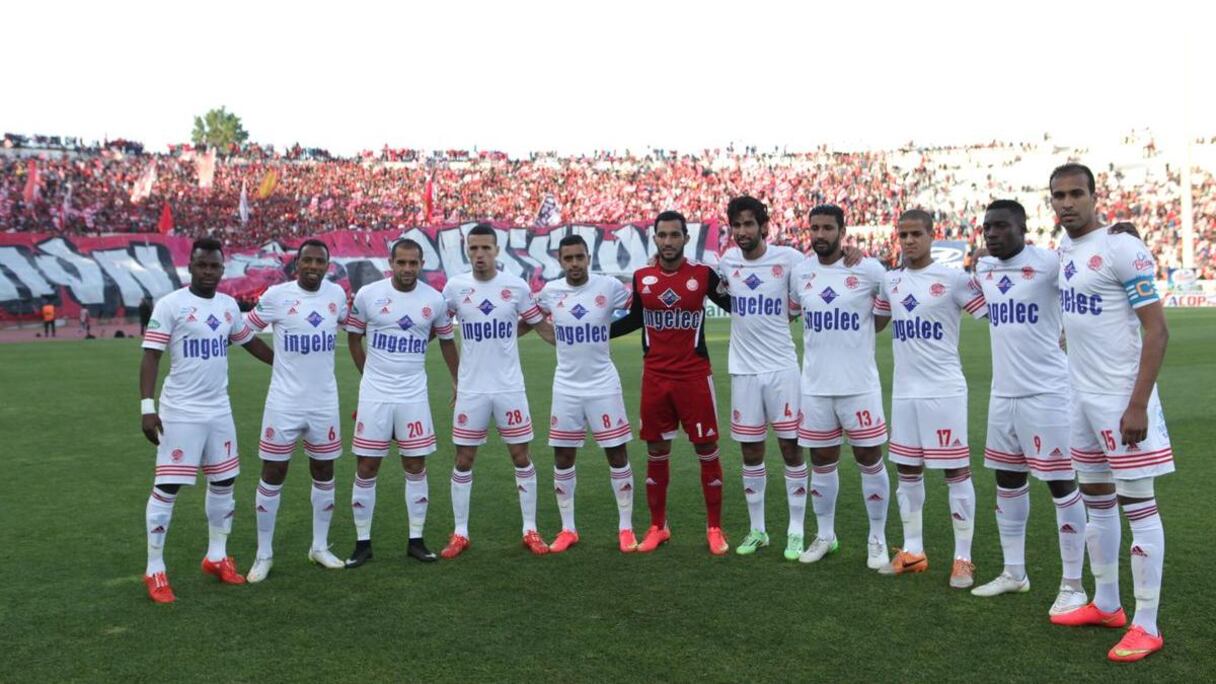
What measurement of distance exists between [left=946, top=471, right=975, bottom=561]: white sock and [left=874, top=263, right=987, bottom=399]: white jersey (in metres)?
0.61

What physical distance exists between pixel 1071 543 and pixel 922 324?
64.4 inches

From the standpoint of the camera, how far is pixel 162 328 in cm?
659

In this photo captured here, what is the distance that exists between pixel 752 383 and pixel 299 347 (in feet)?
11.1

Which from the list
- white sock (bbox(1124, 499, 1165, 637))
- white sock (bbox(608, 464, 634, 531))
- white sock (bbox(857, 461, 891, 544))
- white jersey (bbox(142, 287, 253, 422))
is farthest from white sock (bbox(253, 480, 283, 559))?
white sock (bbox(1124, 499, 1165, 637))

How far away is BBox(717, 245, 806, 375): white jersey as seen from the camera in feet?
23.7

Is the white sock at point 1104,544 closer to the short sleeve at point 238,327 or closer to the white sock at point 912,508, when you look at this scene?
the white sock at point 912,508

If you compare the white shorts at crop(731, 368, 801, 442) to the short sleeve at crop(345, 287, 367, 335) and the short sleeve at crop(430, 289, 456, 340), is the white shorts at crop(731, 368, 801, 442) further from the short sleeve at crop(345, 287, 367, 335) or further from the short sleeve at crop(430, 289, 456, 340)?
the short sleeve at crop(345, 287, 367, 335)

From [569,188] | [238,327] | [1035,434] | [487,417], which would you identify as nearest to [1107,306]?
[1035,434]

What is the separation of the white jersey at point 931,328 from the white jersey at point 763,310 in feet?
3.04

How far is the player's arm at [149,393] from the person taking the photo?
250 inches

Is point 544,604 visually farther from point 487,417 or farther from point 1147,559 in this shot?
point 1147,559

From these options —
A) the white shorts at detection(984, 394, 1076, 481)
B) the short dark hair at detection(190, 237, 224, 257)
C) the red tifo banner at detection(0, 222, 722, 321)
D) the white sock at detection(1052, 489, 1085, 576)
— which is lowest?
the white sock at detection(1052, 489, 1085, 576)

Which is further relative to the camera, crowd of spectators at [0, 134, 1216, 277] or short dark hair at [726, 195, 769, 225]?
crowd of spectators at [0, 134, 1216, 277]

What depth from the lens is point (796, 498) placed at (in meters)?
7.25
